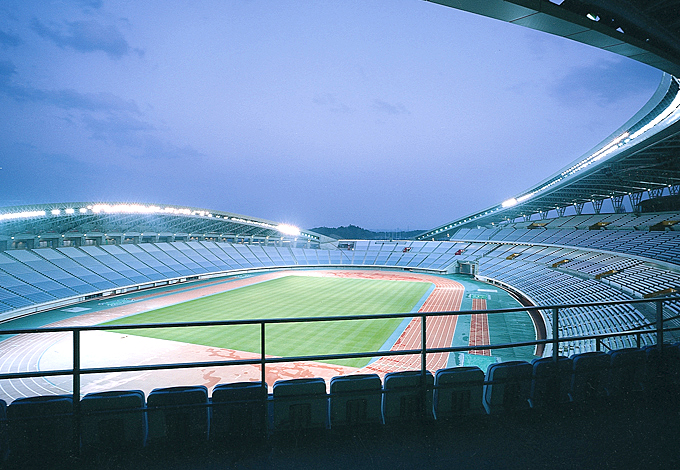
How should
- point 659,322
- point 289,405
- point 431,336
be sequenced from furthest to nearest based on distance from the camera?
1. point 431,336
2. point 659,322
3. point 289,405

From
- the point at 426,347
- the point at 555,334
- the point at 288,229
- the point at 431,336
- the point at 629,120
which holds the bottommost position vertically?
the point at 431,336

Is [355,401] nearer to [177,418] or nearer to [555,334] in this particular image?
[177,418]

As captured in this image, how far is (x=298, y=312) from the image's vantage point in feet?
83.4

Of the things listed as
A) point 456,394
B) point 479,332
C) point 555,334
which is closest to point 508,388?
point 456,394

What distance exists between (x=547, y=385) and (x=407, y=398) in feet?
6.34

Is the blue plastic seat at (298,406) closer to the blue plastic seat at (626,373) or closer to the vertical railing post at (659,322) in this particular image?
the blue plastic seat at (626,373)

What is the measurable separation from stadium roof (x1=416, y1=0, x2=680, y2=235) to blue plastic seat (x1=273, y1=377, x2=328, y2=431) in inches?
182

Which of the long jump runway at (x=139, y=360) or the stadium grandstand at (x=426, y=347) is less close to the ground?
the stadium grandstand at (x=426, y=347)

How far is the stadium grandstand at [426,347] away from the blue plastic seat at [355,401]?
2cm

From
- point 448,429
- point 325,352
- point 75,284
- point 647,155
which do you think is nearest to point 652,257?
point 647,155

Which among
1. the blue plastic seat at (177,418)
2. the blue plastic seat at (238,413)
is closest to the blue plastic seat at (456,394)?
the blue plastic seat at (238,413)

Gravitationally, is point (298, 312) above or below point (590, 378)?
below

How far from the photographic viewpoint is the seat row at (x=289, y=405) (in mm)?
3455

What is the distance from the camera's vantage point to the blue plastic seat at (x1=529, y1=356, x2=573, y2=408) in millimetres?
4531
